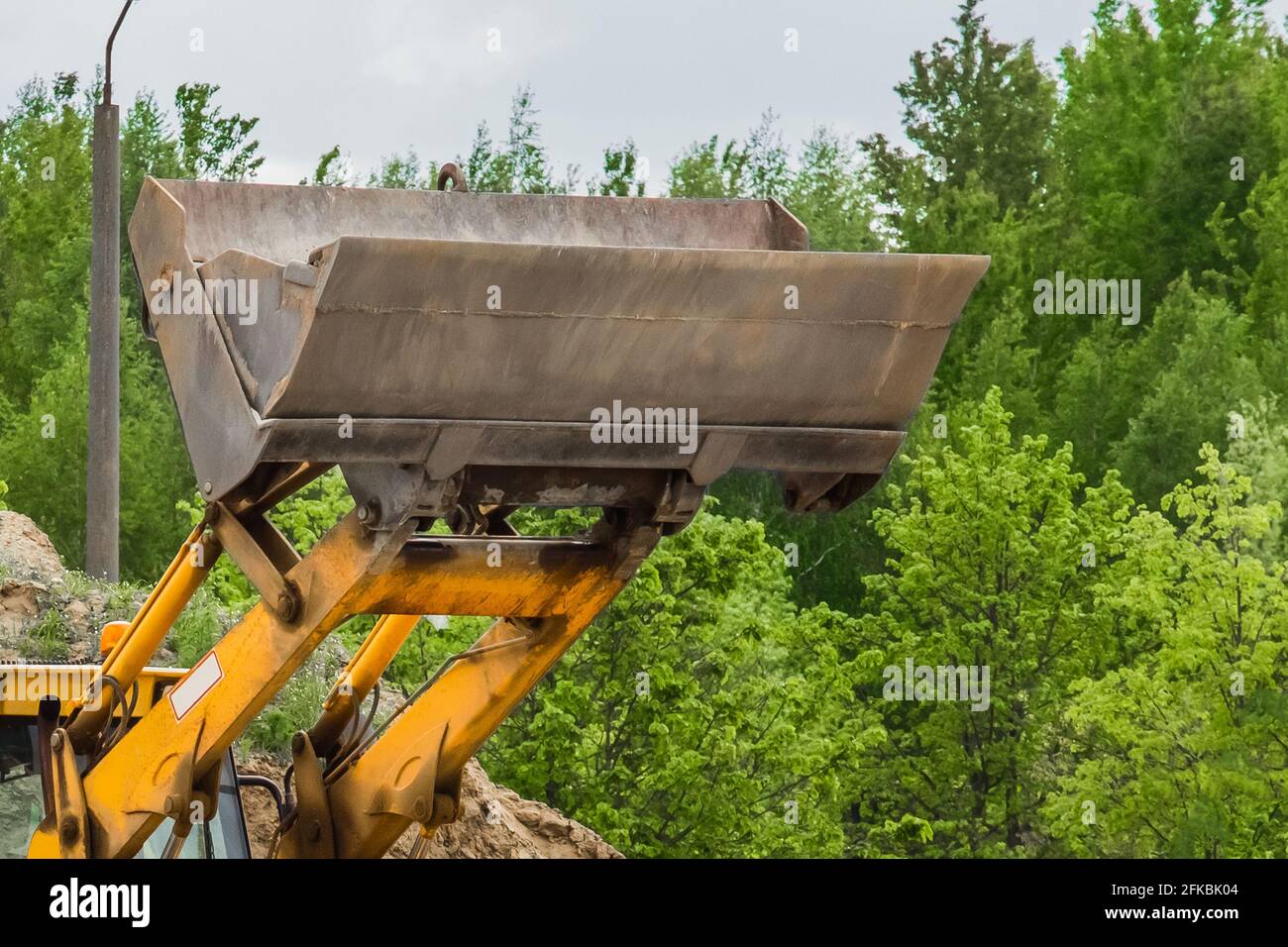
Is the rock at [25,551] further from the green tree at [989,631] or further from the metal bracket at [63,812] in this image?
the green tree at [989,631]

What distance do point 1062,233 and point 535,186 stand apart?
42.7 ft

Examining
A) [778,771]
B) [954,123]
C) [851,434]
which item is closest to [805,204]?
[954,123]

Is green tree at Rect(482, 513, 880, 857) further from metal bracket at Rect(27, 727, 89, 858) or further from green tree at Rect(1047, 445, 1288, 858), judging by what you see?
metal bracket at Rect(27, 727, 89, 858)

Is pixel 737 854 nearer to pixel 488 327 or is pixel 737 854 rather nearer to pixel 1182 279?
pixel 1182 279

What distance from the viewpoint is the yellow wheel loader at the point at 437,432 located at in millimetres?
5406

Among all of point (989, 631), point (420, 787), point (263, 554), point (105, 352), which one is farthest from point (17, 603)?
point (989, 631)

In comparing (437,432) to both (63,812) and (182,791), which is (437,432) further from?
(63,812)

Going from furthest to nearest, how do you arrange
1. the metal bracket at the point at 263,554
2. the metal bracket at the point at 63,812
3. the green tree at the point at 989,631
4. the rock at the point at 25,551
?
the green tree at the point at 989,631 → the rock at the point at 25,551 → the metal bracket at the point at 63,812 → the metal bracket at the point at 263,554

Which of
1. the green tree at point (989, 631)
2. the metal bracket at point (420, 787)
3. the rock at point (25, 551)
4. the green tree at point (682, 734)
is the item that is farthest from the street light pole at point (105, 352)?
the green tree at point (989, 631)

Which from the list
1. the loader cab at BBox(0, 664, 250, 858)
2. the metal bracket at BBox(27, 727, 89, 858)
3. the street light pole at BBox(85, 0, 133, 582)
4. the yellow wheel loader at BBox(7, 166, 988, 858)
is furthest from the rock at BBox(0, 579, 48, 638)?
the metal bracket at BBox(27, 727, 89, 858)

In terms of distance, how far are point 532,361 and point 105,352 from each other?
982 centimetres

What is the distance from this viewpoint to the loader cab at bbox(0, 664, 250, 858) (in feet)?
22.0

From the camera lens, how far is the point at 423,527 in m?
5.99

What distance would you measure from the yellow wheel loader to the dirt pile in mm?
6116
